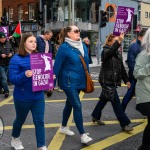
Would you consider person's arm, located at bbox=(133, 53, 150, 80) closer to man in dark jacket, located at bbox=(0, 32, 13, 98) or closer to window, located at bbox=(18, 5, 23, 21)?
man in dark jacket, located at bbox=(0, 32, 13, 98)

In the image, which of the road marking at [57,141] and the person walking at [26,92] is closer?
the person walking at [26,92]

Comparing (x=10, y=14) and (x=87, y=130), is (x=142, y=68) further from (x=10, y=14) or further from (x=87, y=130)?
(x=10, y=14)

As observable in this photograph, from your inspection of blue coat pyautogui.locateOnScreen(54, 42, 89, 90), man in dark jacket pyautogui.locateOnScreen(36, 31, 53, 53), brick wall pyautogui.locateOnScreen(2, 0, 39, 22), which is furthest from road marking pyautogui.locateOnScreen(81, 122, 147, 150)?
brick wall pyautogui.locateOnScreen(2, 0, 39, 22)

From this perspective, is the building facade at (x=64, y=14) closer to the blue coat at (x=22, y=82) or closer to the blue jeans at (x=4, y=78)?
the blue jeans at (x=4, y=78)

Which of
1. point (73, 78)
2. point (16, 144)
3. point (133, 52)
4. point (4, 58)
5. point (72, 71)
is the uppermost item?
point (133, 52)

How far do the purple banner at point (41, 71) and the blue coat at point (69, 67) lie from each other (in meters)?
0.61

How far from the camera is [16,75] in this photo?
4629 millimetres

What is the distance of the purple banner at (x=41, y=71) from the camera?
462 cm

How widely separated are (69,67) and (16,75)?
1059 millimetres

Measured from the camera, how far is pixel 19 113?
4898mm

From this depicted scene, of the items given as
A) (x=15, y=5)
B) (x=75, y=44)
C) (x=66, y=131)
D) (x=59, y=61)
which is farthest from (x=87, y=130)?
(x=15, y=5)

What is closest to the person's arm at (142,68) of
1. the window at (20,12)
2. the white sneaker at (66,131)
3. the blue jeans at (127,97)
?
the white sneaker at (66,131)

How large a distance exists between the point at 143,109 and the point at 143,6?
40635 millimetres

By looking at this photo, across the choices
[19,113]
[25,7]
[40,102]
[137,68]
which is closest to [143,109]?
[137,68]
